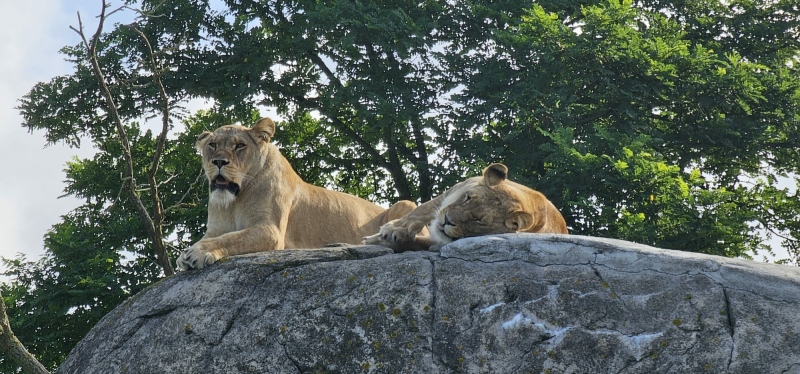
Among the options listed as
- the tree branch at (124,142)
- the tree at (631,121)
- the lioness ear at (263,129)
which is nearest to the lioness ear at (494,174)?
the lioness ear at (263,129)

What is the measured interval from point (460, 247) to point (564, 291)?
92cm

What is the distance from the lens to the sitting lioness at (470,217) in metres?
8.05

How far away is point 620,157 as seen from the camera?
1666 cm

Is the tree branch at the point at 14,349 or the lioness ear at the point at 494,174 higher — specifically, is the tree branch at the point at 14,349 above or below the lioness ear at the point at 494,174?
below

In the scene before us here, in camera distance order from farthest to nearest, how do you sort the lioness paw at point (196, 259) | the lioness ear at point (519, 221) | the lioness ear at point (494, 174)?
the lioness ear at point (494, 174)
the lioness ear at point (519, 221)
the lioness paw at point (196, 259)

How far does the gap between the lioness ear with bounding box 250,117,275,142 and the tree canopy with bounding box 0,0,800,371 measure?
22.4 feet

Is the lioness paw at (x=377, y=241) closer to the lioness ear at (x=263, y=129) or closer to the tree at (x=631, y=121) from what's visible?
the lioness ear at (x=263, y=129)

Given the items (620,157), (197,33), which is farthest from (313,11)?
(620,157)

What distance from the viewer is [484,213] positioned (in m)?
8.09

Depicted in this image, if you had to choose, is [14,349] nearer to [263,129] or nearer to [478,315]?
[263,129]

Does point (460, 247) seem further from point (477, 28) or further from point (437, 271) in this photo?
point (477, 28)

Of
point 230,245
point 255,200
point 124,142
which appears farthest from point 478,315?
point 124,142

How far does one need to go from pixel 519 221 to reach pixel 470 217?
0.42 metres

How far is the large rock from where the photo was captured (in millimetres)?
6738
